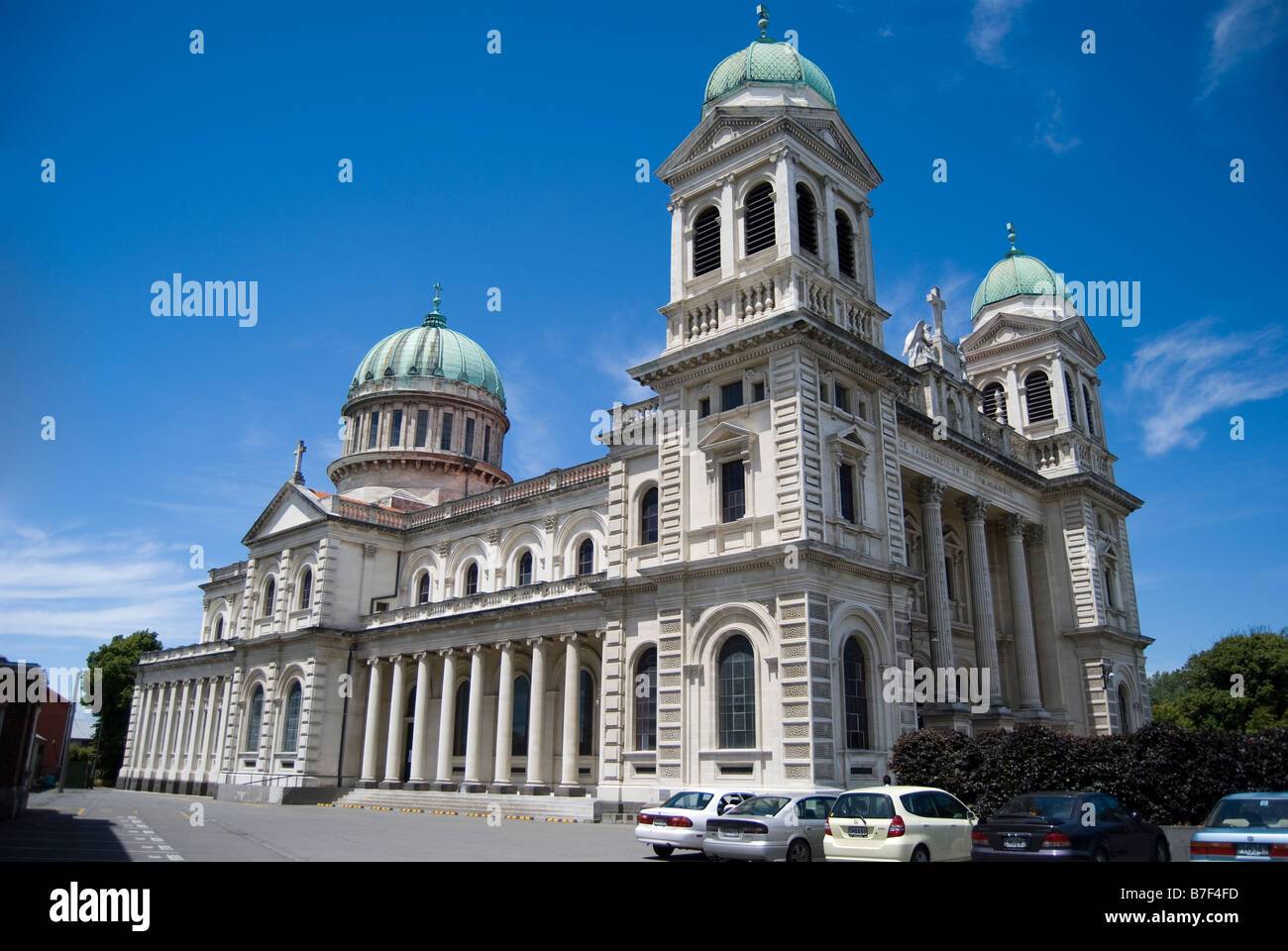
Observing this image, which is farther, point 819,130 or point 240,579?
point 240,579

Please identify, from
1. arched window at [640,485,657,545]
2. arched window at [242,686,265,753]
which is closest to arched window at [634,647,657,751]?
arched window at [640,485,657,545]

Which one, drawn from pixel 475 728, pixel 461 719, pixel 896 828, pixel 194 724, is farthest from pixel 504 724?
pixel 194 724

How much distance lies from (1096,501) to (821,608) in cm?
2464

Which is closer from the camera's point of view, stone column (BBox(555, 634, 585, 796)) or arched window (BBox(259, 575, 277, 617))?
stone column (BBox(555, 634, 585, 796))

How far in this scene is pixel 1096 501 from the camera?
45656 mm

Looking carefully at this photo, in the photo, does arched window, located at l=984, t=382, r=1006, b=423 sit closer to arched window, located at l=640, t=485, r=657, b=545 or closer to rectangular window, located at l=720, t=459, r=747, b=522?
arched window, located at l=640, t=485, r=657, b=545

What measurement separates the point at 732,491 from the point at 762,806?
13.6m

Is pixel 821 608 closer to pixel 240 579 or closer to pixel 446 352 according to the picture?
pixel 446 352

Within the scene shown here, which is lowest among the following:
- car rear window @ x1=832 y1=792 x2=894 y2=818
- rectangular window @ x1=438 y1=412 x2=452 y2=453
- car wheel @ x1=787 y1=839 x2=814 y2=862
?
car wheel @ x1=787 y1=839 x2=814 y2=862

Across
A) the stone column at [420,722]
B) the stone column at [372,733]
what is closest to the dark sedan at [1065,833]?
the stone column at [420,722]

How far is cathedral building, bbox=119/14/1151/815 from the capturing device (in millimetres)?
29281

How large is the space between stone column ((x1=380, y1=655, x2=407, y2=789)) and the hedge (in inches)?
1073

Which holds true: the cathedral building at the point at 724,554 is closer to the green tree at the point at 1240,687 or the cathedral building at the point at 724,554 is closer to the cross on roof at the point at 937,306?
Result: the cross on roof at the point at 937,306
